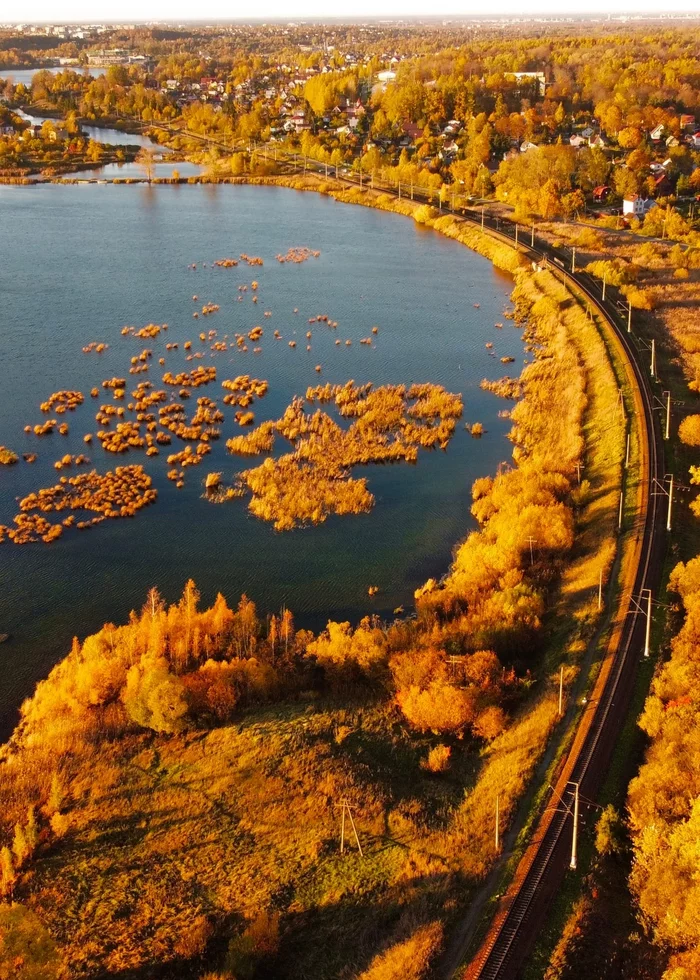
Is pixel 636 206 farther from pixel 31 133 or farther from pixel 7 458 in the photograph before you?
pixel 31 133

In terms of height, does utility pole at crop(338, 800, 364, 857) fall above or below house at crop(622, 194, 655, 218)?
below

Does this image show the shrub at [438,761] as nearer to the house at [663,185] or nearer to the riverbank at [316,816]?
the riverbank at [316,816]

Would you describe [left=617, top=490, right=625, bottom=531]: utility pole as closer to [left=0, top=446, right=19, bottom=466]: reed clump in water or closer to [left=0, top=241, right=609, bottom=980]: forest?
[left=0, top=241, right=609, bottom=980]: forest

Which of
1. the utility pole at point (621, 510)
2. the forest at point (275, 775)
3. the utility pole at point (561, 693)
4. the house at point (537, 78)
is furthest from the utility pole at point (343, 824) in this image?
the house at point (537, 78)

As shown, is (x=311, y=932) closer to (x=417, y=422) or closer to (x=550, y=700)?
(x=550, y=700)

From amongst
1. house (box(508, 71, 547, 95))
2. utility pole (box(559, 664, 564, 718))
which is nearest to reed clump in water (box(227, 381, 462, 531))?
utility pole (box(559, 664, 564, 718))
